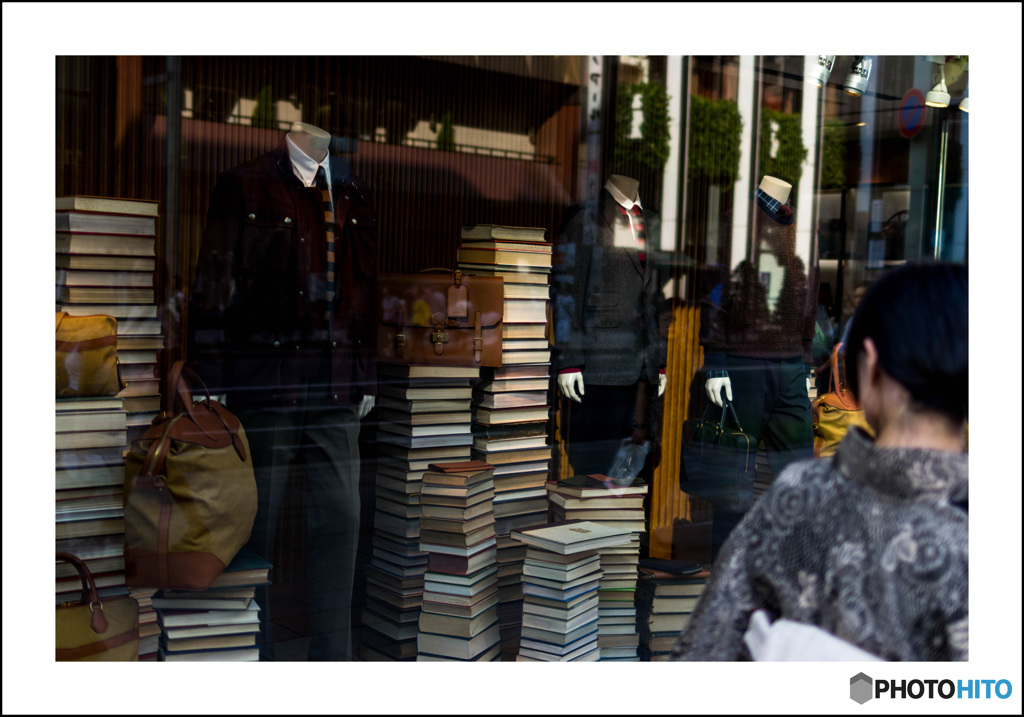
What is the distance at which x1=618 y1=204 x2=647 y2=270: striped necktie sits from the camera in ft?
11.7

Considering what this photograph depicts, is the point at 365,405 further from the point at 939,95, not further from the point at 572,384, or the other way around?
the point at 939,95

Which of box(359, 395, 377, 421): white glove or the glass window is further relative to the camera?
box(359, 395, 377, 421): white glove

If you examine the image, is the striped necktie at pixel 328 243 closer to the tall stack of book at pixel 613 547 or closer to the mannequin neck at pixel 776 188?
the tall stack of book at pixel 613 547

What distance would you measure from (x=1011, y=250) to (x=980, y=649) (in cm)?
93

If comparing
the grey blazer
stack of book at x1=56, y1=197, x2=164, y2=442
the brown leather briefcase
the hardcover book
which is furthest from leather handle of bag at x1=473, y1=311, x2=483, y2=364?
stack of book at x1=56, y1=197, x2=164, y2=442

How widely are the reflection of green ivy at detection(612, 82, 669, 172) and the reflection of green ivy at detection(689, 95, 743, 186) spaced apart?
0.12 m

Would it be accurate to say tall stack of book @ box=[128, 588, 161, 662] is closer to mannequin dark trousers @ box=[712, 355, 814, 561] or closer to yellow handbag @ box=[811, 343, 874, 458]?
mannequin dark trousers @ box=[712, 355, 814, 561]

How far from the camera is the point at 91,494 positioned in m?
2.65

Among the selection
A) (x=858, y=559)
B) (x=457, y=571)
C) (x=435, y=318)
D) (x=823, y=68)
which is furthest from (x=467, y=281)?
(x=858, y=559)

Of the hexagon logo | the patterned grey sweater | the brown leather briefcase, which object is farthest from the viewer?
the brown leather briefcase

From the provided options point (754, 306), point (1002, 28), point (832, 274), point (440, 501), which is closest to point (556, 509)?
point (440, 501)

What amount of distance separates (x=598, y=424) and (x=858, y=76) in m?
1.49

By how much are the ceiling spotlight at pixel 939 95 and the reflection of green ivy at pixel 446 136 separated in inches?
75.9

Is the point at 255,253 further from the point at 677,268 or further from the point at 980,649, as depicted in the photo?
the point at 980,649
